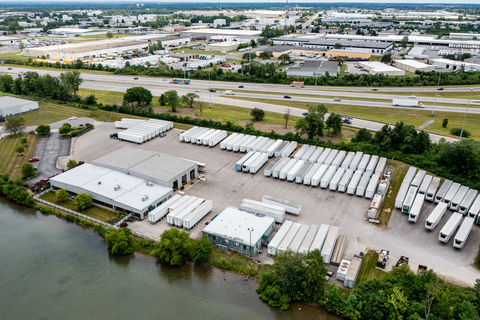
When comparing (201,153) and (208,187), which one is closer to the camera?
(208,187)

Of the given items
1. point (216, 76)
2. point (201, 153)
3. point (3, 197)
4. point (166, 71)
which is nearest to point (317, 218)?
point (201, 153)

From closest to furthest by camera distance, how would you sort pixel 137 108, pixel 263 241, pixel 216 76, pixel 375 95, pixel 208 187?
pixel 263 241 < pixel 208 187 < pixel 137 108 < pixel 375 95 < pixel 216 76

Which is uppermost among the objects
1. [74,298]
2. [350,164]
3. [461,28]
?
[461,28]

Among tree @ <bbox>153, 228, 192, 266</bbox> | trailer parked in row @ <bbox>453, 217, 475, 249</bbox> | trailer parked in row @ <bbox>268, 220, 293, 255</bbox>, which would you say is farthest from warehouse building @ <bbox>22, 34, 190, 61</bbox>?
trailer parked in row @ <bbox>453, 217, 475, 249</bbox>

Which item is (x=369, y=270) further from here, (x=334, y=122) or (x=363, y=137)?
(x=334, y=122)

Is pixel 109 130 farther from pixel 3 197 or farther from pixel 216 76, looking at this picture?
pixel 216 76

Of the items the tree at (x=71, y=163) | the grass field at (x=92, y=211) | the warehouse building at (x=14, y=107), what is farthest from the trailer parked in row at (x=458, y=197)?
the warehouse building at (x=14, y=107)

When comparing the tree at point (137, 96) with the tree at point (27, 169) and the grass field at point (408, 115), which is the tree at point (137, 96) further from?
the grass field at point (408, 115)
